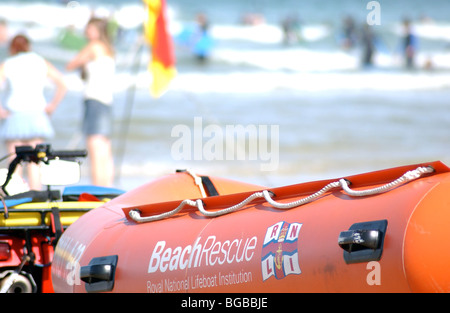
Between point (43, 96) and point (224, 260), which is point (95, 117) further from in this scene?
point (224, 260)

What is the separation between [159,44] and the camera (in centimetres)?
825

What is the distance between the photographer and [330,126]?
13.4m

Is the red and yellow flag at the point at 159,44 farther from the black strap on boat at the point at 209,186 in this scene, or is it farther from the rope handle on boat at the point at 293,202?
the rope handle on boat at the point at 293,202

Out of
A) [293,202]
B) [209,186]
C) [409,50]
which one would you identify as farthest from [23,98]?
[409,50]

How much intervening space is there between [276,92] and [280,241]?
16.2 m

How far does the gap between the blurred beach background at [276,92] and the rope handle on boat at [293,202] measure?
16.5 ft

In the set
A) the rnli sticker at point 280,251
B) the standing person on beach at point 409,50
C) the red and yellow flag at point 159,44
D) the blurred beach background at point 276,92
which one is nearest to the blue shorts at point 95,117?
the red and yellow flag at point 159,44

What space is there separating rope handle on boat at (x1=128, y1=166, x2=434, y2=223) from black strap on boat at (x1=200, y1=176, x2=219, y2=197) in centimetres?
53

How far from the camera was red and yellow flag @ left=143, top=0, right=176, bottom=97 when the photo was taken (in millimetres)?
8125

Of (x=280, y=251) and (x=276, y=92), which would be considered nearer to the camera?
(x=280, y=251)

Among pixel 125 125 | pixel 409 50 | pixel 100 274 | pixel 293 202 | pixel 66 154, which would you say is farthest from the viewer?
pixel 409 50

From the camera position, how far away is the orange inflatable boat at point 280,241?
8.15 feet

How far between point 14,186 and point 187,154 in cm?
637
